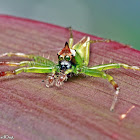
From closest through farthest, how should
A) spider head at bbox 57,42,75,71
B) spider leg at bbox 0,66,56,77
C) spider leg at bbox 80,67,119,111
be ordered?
spider leg at bbox 80,67,119,111 → spider leg at bbox 0,66,56,77 → spider head at bbox 57,42,75,71

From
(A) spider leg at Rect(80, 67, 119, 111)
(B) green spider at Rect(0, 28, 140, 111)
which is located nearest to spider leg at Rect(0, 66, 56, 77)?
(B) green spider at Rect(0, 28, 140, 111)

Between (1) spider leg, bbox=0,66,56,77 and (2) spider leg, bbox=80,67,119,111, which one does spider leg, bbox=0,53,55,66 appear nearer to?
(1) spider leg, bbox=0,66,56,77

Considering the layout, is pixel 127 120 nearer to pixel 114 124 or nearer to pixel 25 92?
pixel 114 124

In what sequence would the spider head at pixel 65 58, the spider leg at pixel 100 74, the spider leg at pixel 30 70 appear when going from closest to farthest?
the spider leg at pixel 100 74
the spider leg at pixel 30 70
the spider head at pixel 65 58

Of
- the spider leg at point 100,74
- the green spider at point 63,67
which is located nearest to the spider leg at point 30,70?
the green spider at point 63,67

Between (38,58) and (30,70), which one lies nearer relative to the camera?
(30,70)

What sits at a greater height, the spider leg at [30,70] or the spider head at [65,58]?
the spider head at [65,58]

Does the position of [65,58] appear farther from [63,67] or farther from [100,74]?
[100,74]

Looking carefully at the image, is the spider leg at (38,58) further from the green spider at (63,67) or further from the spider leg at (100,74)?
the spider leg at (100,74)

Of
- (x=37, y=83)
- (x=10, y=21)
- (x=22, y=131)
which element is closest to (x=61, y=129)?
(x=22, y=131)

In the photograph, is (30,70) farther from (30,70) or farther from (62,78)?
(62,78)

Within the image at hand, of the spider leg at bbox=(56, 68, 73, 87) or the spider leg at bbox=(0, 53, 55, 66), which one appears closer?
the spider leg at bbox=(56, 68, 73, 87)

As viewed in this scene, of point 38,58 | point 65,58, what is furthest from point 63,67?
point 38,58
